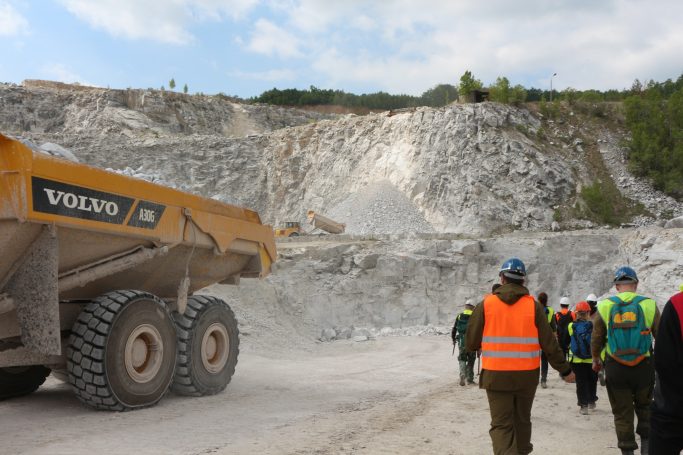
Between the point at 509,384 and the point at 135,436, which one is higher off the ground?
the point at 509,384

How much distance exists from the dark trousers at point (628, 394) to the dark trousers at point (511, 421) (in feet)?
4.41

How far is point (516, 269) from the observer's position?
489 centimetres

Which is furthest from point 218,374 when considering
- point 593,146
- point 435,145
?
point 593,146

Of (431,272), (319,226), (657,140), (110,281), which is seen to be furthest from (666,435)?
(657,140)

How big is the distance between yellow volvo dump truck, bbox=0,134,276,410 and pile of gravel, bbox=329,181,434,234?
21600 millimetres

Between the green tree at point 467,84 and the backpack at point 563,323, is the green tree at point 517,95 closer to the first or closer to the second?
the green tree at point 467,84

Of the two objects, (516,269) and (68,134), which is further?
(68,134)

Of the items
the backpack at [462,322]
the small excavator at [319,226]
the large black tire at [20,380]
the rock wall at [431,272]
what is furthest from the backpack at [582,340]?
the small excavator at [319,226]

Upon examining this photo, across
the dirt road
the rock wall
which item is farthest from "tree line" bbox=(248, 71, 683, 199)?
the dirt road

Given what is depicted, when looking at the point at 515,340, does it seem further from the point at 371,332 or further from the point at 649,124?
the point at 649,124

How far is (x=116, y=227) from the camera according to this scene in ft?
24.1

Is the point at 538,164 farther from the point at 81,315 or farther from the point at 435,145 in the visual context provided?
the point at 81,315

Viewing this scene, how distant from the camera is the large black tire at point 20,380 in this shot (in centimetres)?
837

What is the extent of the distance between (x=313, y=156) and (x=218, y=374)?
3044 cm
